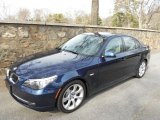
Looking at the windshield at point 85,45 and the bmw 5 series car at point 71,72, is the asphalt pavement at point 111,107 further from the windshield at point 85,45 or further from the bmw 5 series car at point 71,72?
the windshield at point 85,45

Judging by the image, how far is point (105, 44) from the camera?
4.87m

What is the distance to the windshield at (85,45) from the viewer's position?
15.6ft

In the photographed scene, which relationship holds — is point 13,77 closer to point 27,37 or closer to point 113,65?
point 113,65

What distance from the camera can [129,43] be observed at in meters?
5.85

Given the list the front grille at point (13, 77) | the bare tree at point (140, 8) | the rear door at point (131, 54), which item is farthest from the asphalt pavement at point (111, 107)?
the bare tree at point (140, 8)

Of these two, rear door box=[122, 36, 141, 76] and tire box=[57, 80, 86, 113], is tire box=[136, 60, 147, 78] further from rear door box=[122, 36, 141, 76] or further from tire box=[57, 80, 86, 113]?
tire box=[57, 80, 86, 113]

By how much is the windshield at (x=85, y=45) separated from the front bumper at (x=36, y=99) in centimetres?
143

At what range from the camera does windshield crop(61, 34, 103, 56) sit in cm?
475

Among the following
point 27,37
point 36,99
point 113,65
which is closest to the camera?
point 36,99

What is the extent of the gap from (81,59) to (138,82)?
7.93 ft

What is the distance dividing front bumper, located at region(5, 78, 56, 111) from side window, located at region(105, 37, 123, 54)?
1848 millimetres

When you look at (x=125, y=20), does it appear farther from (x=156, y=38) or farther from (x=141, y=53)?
(x=141, y=53)

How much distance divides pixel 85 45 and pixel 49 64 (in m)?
1.21

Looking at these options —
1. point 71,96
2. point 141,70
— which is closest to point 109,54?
point 71,96
